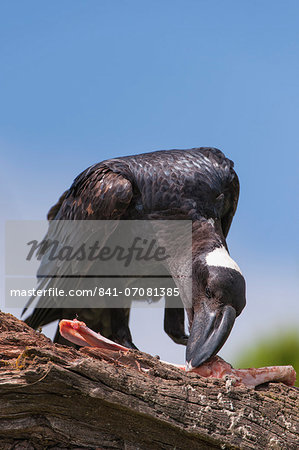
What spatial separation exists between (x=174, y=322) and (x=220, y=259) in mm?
1717

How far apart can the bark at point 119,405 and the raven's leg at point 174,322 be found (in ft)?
8.29

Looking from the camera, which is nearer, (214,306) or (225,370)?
(225,370)

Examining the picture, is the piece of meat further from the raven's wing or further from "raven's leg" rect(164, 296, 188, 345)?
"raven's leg" rect(164, 296, 188, 345)

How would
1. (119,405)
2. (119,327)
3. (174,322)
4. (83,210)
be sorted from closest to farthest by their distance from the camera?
(119,405) < (83,210) < (119,327) < (174,322)

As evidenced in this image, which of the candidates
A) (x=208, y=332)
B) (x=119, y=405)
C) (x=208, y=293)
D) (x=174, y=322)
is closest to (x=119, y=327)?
(x=174, y=322)

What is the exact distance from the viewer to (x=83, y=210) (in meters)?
5.64

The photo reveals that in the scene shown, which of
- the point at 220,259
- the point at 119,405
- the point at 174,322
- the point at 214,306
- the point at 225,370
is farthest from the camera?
the point at 174,322

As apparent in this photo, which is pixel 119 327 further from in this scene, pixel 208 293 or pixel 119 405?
pixel 119 405

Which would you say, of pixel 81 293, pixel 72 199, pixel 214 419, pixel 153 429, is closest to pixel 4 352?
pixel 153 429

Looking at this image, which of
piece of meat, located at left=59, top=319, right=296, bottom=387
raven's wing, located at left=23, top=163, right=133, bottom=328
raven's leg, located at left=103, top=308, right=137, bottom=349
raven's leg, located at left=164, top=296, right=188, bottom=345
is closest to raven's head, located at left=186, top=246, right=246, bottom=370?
piece of meat, located at left=59, top=319, right=296, bottom=387

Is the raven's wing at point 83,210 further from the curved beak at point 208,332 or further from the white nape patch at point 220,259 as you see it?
the curved beak at point 208,332

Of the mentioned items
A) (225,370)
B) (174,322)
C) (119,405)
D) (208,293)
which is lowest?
(174,322)

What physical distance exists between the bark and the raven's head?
643mm

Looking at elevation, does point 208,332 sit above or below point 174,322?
above
